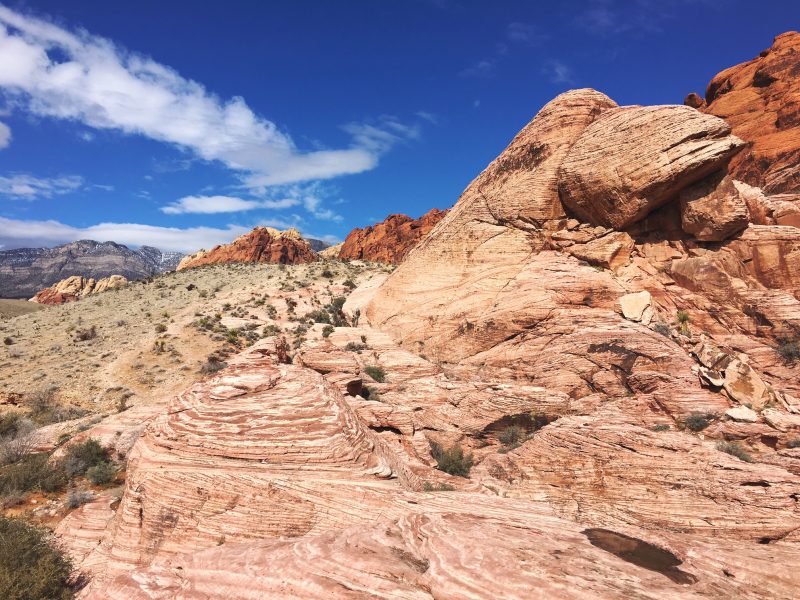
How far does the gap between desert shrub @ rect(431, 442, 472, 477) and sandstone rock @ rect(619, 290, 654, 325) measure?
8765mm

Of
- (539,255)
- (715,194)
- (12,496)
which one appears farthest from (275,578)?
(715,194)

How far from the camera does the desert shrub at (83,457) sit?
14.1 meters

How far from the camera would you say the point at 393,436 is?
1538 centimetres

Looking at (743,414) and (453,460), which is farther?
(453,460)

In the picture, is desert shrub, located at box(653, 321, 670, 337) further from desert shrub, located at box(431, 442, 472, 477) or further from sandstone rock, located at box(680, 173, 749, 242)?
desert shrub, located at box(431, 442, 472, 477)

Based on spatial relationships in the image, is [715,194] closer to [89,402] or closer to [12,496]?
[12,496]

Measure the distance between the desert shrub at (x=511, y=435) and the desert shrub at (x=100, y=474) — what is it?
13.5 meters

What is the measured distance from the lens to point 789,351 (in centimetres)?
1436

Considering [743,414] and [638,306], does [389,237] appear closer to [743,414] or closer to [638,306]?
[638,306]

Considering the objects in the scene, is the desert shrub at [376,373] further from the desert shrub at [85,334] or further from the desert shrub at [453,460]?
the desert shrub at [85,334]

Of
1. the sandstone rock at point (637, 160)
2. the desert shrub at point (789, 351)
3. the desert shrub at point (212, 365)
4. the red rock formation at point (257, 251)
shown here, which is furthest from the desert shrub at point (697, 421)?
the red rock formation at point (257, 251)

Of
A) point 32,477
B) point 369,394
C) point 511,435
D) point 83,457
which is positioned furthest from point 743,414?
point 32,477

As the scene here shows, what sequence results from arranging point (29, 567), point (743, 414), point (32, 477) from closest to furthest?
1. point (29, 567)
2. point (743, 414)
3. point (32, 477)

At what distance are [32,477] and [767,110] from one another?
64.2m
